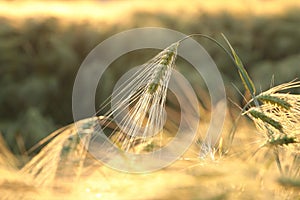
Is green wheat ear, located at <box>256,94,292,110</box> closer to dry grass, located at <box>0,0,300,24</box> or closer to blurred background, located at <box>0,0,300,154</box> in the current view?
blurred background, located at <box>0,0,300,154</box>

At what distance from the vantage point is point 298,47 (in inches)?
108

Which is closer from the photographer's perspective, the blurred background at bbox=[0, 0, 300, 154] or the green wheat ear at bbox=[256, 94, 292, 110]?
the green wheat ear at bbox=[256, 94, 292, 110]

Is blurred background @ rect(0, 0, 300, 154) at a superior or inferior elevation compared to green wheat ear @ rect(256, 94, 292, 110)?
inferior

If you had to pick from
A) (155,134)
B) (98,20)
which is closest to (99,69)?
(98,20)

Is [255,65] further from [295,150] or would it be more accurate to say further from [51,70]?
[295,150]

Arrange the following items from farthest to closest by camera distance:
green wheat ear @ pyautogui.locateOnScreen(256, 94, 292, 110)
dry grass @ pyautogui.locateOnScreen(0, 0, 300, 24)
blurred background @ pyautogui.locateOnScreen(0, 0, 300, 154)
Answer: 1. dry grass @ pyautogui.locateOnScreen(0, 0, 300, 24)
2. blurred background @ pyautogui.locateOnScreen(0, 0, 300, 154)
3. green wheat ear @ pyautogui.locateOnScreen(256, 94, 292, 110)

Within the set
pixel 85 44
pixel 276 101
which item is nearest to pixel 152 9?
pixel 85 44

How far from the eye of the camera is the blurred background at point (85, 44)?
2.62 m

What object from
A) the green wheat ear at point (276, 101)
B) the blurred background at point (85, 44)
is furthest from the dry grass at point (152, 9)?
the green wheat ear at point (276, 101)

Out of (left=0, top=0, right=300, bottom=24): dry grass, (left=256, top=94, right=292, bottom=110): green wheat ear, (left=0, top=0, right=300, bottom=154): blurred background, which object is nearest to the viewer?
(left=256, top=94, right=292, bottom=110): green wheat ear

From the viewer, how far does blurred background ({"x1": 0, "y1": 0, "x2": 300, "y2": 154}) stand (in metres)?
2.62

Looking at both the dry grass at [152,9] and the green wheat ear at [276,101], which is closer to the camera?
the green wheat ear at [276,101]

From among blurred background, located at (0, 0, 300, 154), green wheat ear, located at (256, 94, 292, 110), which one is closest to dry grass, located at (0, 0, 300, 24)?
blurred background, located at (0, 0, 300, 154)

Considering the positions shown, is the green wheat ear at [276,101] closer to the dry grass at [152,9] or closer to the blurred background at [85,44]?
the blurred background at [85,44]
